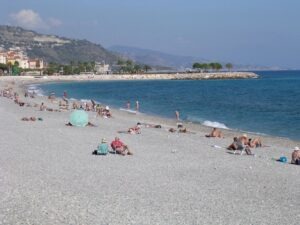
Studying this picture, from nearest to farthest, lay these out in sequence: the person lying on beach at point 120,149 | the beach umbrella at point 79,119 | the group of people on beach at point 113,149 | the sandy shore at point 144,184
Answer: the sandy shore at point 144,184
the group of people on beach at point 113,149
the person lying on beach at point 120,149
the beach umbrella at point 79,119

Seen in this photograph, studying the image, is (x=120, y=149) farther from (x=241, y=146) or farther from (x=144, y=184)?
(x=144, y=184)

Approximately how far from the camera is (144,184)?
12.0 metres

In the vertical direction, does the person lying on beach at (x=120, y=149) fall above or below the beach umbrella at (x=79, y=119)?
above

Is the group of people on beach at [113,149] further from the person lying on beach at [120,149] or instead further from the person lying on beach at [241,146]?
the person lying on beach at [241,146]

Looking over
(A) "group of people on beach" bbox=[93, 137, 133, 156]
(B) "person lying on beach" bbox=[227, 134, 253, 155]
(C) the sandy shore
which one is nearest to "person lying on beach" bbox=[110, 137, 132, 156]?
(A) "group of people on beach" bbox=[93, 137, 133, 156]

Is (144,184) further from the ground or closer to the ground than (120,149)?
further from the ground

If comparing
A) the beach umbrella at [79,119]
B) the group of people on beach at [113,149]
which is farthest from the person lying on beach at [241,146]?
the beach umbrella at [79,119]

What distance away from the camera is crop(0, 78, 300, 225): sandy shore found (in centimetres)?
918

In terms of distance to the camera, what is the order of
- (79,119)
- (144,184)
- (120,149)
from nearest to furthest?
(144,184)
(120,149)
(79,119)

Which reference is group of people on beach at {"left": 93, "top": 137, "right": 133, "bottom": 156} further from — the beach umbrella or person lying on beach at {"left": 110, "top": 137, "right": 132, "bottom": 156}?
the beach umbrella

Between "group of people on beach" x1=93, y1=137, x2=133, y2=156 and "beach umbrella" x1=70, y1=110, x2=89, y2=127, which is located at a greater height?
"group of people on beach" x1=93, y1=137, x2=133, y2=156

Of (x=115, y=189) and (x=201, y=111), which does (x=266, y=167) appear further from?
(x=201, y=111)

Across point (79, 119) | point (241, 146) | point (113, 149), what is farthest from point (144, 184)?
point (79, 119)

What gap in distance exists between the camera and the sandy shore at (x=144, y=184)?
918cm
